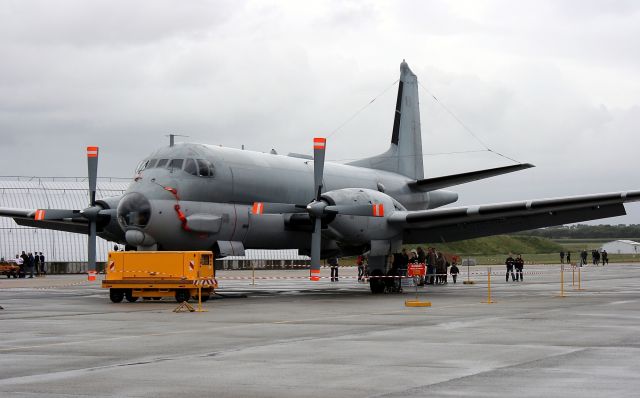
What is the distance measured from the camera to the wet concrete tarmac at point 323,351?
1027 cm

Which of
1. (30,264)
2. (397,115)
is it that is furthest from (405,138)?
(30,264)

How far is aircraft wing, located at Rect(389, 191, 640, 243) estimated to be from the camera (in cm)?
2889

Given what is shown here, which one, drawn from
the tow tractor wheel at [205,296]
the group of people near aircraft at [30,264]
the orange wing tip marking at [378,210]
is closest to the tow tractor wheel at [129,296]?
the tow tractor wheel at [205,296]

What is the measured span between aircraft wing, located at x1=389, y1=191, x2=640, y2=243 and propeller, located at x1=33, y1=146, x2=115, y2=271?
10.0 meters

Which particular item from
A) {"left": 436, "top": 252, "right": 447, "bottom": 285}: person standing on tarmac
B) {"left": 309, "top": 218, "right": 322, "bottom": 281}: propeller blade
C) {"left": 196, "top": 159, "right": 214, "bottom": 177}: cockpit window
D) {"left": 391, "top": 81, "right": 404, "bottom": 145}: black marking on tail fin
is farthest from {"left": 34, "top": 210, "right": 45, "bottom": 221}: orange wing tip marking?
{"left": 436, "top": 252, "right": 447, "bottom": 285}: person standing on tarmac

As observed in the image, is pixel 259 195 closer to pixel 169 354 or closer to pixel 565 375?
pixel 169 354

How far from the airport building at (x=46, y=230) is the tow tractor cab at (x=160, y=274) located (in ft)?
132

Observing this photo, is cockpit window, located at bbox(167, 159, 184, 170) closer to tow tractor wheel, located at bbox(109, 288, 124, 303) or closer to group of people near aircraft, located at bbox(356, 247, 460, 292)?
tow tractor wheel, located at bbox(109, 288, 124, 303)

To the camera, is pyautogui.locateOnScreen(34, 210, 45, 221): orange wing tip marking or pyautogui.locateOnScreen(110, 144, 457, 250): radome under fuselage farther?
pyautogui.locateOnScreen(34, 210, 45, 221): orange wing tip marking

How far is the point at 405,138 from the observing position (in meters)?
40.4

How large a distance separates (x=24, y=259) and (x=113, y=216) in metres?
26.8

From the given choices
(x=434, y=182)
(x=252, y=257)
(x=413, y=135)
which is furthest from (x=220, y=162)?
(x=252, y=257)

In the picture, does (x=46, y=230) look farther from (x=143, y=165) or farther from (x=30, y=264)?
(x=143, y=165)

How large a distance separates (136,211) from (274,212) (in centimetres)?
529
